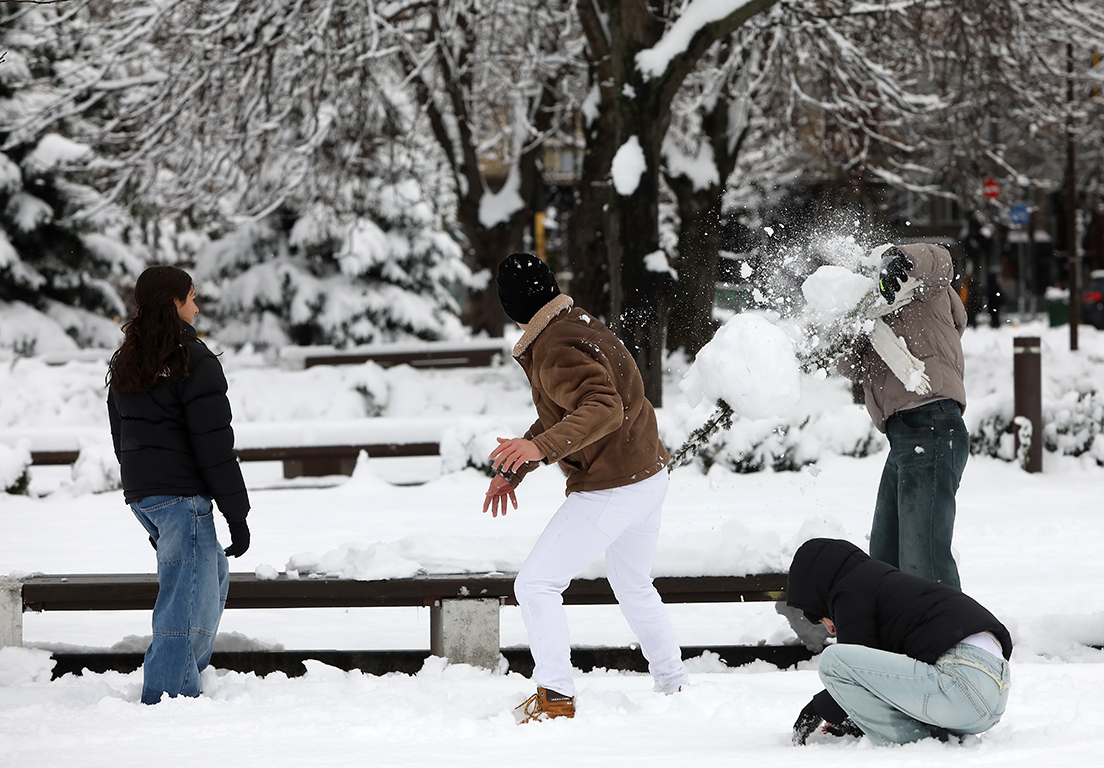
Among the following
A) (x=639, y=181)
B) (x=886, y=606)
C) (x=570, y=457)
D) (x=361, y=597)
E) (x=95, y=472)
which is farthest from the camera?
(x=639, y=181)

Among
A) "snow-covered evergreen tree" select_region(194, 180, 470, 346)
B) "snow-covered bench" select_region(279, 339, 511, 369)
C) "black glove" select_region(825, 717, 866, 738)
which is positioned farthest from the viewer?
"snow-covered evergreen tree" select_region(194, 180, 470, 346)

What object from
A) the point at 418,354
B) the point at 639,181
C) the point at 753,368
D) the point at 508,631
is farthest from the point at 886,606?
the point at 418,354

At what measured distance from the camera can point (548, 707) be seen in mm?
4066

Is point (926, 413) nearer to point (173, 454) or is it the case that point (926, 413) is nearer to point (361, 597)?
point (361, 597)

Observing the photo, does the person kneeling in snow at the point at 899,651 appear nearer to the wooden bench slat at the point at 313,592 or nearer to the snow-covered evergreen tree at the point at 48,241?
the wooden bench slat at the point at 313,592

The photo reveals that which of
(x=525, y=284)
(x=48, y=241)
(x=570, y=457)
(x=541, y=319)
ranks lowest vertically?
(x=570, y=457)

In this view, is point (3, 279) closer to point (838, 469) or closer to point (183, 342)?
point (838, 469)

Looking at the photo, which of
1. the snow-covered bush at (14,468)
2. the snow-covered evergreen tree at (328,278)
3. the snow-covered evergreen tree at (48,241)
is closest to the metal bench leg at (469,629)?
the snow-covered bush at (14,468)

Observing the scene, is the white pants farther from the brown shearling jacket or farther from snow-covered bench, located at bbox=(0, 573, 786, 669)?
snow-covered bench, located at bbox=(0, 573, 786, 669)

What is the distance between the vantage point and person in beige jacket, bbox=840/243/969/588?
4.55 m

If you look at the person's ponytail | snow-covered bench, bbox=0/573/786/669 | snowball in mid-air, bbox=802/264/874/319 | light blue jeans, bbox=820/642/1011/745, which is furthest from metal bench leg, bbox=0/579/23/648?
snowball in mid-air, bbox=802/264/874/319

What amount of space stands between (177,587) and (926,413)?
2.86 m

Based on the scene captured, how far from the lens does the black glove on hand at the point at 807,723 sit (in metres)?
3.80

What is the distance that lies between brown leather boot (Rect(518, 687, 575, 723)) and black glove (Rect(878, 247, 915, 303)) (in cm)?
190
